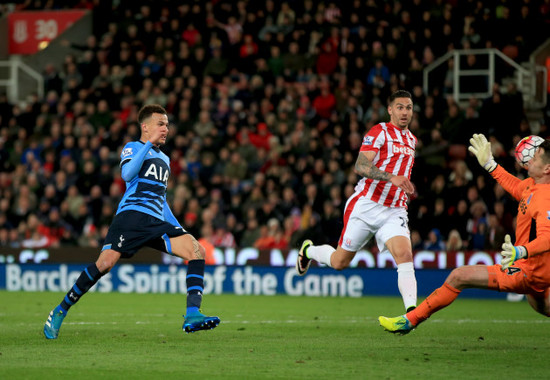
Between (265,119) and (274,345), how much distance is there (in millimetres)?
12265

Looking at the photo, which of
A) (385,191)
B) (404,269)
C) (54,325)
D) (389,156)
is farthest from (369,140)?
(54,325)

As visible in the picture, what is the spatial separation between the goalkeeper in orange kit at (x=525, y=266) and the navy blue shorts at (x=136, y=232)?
2.23 metres

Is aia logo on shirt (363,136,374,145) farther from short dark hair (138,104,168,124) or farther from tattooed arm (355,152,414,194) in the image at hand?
short dark hair (138,104,168,124)

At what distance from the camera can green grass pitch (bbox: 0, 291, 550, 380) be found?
22.9ft

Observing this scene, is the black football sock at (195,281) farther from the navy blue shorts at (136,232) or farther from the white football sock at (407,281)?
the white football sock at (407,281)

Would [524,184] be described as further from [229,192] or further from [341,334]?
[229,192]

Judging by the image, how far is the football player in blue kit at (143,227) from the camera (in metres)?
9.00

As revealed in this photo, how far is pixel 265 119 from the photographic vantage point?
2062 centimetres

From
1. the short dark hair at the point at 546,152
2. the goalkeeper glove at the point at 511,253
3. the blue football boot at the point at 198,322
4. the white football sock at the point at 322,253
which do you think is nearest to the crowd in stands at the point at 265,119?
the white football sock at the point at 322,253

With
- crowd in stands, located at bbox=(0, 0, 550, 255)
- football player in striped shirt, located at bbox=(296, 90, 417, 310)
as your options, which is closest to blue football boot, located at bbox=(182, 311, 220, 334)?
football player in striped shirt, located at bbox=(296, 90, 417, 310)

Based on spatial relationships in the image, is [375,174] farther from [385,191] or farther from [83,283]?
[83,283]

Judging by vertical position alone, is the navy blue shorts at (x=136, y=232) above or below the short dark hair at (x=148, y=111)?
below

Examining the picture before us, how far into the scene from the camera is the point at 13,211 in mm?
21203

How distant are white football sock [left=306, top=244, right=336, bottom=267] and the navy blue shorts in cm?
207
